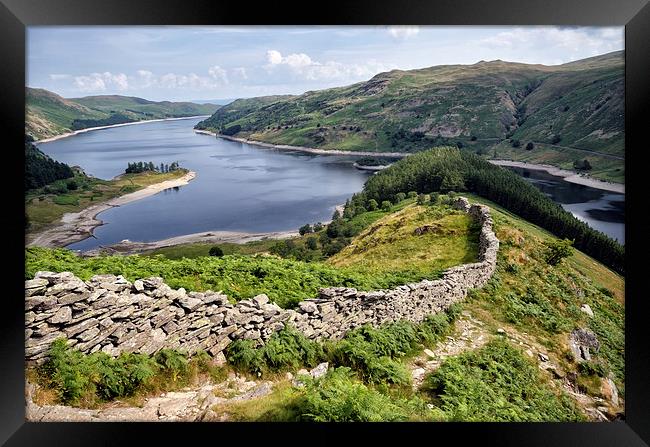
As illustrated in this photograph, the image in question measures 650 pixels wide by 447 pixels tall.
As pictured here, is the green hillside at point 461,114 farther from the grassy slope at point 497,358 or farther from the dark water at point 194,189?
the grassy slope at point 497,358

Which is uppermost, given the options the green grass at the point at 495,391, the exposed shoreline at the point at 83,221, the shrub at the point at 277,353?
the exposed shoreline at the point at 83,221

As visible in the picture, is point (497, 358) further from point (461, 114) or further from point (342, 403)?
point (461, 114)

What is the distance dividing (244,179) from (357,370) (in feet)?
63.3

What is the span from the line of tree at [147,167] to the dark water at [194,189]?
0.78 ft

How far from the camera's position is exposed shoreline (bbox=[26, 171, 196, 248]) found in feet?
37.9

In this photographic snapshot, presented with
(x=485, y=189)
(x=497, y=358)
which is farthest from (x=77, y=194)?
(x=485, y=189)

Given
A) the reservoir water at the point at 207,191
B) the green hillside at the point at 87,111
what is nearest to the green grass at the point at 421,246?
the reservoir water at the point at 207,191

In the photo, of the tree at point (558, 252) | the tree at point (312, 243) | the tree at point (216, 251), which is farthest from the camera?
the tree at point (312, 243)

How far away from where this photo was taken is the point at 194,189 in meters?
20.0

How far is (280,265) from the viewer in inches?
286

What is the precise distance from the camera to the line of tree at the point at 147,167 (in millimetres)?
17516

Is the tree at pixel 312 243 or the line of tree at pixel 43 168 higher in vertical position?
the line of tree at pixel 43 168
